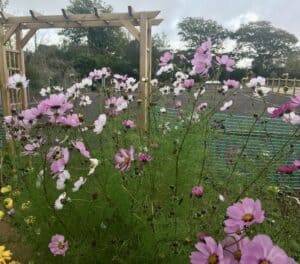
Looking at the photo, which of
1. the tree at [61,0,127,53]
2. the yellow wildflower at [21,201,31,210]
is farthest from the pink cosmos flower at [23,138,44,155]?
the tree at [61,0,127,53]

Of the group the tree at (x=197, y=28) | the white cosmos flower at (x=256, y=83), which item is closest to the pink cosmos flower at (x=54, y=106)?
the white cosmos flower at (x=256, y=83)

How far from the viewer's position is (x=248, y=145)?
2.79 meters

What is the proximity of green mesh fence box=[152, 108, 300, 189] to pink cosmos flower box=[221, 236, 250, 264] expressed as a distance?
1275 millimetres

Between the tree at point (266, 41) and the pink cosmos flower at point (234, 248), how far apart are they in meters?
37.0

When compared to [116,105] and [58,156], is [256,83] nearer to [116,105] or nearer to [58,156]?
[116,105]

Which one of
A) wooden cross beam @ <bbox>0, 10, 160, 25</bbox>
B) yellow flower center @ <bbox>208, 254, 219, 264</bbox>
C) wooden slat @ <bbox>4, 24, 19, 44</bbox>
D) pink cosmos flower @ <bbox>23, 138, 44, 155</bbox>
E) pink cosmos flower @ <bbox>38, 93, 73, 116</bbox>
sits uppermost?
wooden cross beam @ <bbox>0, 10, 160, 25</bbox>

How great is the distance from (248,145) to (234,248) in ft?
7.23

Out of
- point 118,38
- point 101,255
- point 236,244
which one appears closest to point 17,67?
point 101,255

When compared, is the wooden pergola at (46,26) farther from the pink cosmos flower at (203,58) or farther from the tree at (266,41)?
the tree at (266,41)

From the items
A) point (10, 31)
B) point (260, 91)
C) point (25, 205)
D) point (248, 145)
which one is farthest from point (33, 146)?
point (10, 31)

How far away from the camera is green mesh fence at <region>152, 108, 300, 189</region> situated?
6.91 ft

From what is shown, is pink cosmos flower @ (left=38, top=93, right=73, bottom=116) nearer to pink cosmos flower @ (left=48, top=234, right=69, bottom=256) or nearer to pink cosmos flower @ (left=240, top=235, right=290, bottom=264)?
pink cosmos flower @ (left=48, top=234, right=69, bottom=256)

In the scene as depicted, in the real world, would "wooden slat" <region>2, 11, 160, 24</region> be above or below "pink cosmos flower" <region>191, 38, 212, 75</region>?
above

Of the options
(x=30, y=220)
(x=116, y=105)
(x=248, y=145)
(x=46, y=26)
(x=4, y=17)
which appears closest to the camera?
(x=30, y=220)
